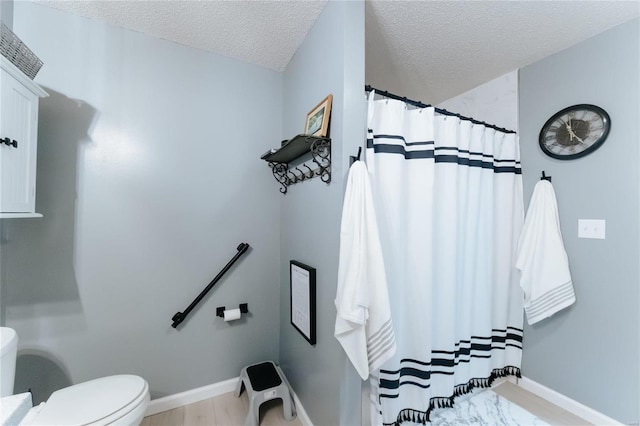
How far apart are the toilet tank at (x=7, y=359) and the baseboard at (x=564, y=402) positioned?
9.85ft

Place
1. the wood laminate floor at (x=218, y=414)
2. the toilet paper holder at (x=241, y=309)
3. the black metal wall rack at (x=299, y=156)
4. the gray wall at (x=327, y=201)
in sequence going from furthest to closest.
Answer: the toilet paper holder at (x=241, y=309) → the wood laminate floor at (x=218, y=414) → the black metal wall rack at (x=299, y=156) → the gray wall at (x=327, y=201)

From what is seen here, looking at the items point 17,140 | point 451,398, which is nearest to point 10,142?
point 17,140

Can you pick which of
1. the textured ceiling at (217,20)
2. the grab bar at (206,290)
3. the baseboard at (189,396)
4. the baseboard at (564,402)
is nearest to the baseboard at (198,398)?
the baseboard at (189,396)

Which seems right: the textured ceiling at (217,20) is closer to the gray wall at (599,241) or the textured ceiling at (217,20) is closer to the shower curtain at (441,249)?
the shower curtain at (441,249)

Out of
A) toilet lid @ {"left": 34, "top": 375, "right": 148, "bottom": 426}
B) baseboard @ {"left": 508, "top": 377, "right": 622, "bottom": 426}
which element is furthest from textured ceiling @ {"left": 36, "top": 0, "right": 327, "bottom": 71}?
baseboard @ {"left": 508, "top": 377, "right": 622, "bottom": 426}

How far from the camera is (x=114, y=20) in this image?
4.91ft

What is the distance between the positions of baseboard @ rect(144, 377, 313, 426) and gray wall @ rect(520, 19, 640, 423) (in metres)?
1.70

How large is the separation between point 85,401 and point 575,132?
3149mm

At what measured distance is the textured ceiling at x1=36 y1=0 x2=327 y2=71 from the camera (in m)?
1.38

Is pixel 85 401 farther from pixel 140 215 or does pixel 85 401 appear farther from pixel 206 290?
pixel 140 215

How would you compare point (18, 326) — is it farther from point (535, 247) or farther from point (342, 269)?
point (535, 247)

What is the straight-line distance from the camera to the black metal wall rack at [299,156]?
1.31 metres

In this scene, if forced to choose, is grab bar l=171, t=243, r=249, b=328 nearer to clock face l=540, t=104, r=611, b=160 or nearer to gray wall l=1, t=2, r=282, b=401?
gray wall l=1, t=2, r=282, b=401

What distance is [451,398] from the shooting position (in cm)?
156
